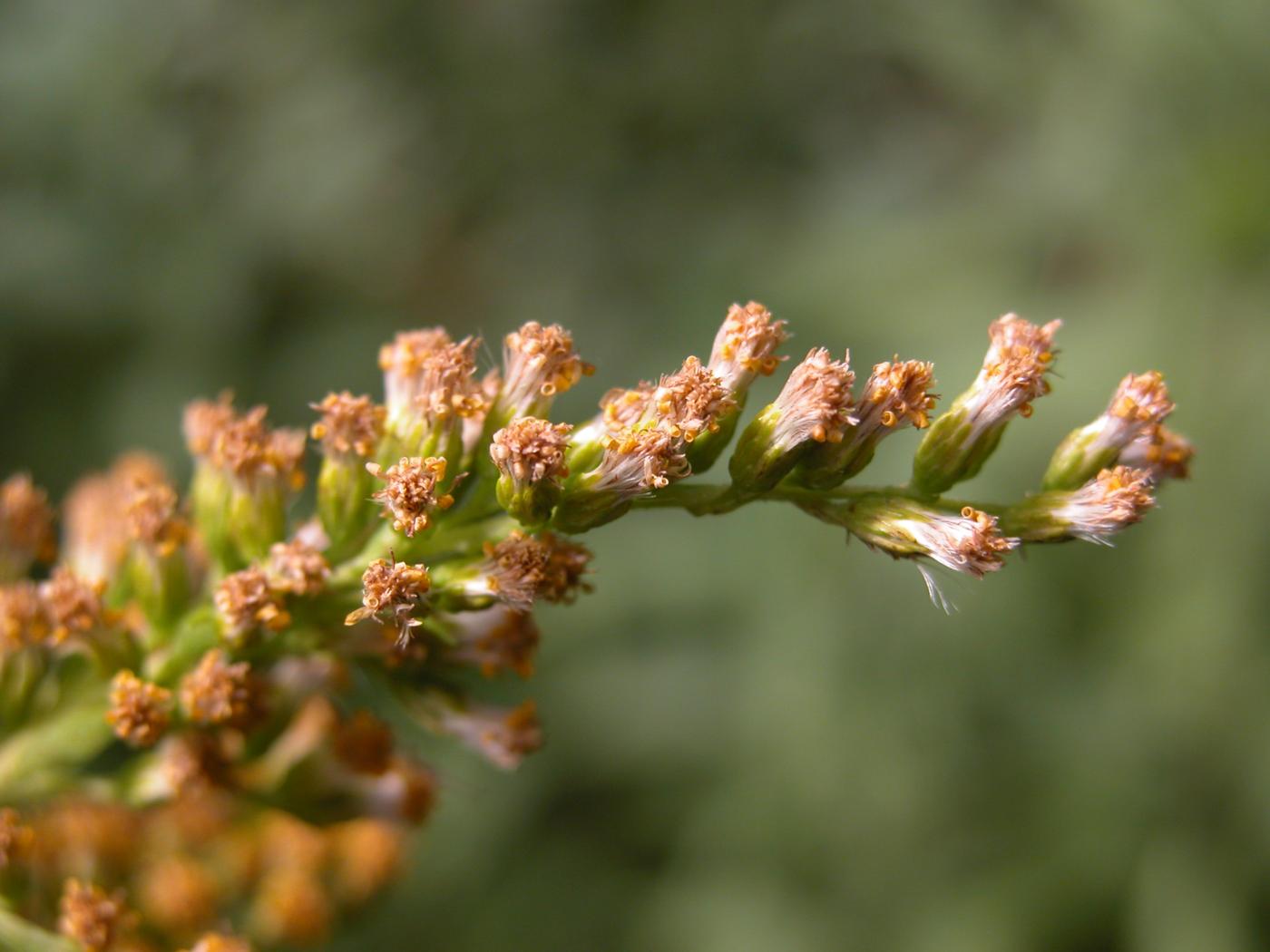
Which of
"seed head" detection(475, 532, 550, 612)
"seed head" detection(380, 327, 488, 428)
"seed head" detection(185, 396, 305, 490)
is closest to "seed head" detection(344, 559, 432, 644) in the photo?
"seed head" detection(475, 532, 550, 612)

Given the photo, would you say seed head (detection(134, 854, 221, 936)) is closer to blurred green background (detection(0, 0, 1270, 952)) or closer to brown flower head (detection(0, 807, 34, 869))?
brown flower head (detection(0, 807, 34, 869))

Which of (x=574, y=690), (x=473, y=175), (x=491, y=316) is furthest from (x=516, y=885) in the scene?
(x=473, y=175)

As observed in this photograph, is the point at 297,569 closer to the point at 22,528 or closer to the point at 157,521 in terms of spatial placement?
the point at 157,521

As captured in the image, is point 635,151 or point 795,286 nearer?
point 795,286

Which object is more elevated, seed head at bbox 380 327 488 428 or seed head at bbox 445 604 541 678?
seed head at bbox 380 327 488 428

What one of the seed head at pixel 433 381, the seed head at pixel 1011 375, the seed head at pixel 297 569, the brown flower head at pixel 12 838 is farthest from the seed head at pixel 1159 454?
the brown flower head at pixel 12 838

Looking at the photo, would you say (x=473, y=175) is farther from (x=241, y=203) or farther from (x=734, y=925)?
(x=734, y=925)

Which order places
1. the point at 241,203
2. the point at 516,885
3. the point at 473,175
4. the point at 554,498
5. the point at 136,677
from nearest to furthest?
the point at 554,498 < the point at 136,677 < the point at 516,885 < the point at 241,203 < the point at 473,175

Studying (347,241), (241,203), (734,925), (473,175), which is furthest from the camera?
(473,175)
